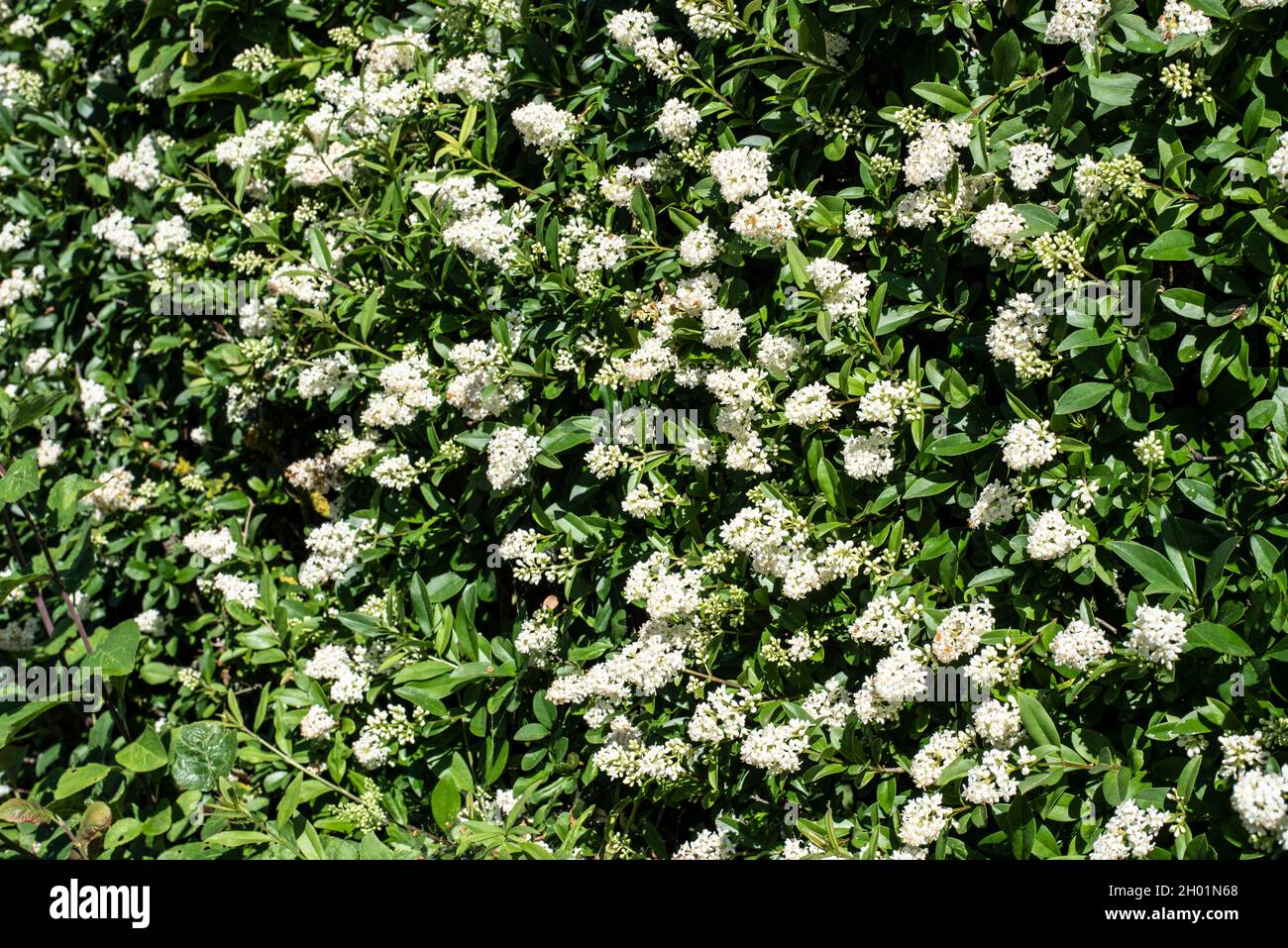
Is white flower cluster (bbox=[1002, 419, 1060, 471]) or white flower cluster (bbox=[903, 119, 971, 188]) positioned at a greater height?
white flower cluster (bbox=[903, 119, 971, 188])

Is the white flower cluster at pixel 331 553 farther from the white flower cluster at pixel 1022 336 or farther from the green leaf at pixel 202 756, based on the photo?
the white flower cluster at pixel 1022 336

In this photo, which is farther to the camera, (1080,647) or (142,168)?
(142,168)

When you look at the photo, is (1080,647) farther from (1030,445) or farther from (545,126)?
(545,126)

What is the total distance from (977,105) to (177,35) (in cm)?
357

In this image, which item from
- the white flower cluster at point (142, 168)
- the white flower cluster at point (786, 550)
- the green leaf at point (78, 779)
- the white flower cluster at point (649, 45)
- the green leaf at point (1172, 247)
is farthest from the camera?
the white flower cluster at point (142, 168)

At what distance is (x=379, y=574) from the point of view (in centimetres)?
375

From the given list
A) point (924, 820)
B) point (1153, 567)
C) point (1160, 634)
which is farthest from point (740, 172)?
point (924, 820)

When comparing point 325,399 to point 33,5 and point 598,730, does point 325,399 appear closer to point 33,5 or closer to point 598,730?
point 598,730

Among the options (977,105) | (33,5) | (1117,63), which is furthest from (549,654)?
(33,5)

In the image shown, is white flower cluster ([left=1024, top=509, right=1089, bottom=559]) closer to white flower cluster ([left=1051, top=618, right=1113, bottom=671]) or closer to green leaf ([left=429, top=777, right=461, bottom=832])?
Result: white flower cluster ([left=1051, top=618, right=1113, bottom=671])

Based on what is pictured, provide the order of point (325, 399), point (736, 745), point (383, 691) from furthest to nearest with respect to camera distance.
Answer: point (325, 399) → point (383, 691) → point (736, 745)

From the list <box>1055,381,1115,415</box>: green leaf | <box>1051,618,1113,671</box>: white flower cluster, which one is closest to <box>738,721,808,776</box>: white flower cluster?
<box>1051,618,1113,671</box>: white flower cluster

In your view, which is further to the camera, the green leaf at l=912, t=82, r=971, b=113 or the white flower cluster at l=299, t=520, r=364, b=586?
the white flower cluster at l=299, t=520, r=364, b=586

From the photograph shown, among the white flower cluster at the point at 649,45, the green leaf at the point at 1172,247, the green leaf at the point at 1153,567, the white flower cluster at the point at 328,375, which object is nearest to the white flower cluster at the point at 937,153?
the green leaf at the point at 1172,247
